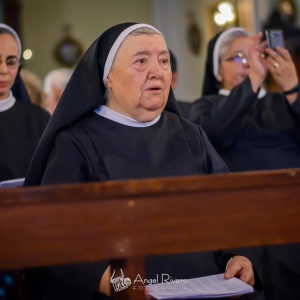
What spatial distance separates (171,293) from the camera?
2.02 metres

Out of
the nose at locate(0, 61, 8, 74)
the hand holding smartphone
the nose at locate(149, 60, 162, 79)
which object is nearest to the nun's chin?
the nose at locate(149, 60, 162, 79)

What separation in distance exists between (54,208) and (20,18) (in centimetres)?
Result: 1008

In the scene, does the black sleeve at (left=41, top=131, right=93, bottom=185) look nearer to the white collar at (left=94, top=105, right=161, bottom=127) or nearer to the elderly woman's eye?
the white collar at (left=94, top=105, right=161, bottom=127)

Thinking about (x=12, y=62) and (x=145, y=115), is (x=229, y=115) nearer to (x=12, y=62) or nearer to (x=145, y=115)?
(x=145, y=115)

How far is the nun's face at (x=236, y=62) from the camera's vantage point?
4.06 m

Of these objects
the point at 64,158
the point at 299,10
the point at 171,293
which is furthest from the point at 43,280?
the point at 299,10

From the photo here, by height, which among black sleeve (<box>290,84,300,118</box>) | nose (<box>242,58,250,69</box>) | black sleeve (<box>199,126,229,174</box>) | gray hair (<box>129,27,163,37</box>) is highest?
gray hair (<box>129,27,163,37</box>)

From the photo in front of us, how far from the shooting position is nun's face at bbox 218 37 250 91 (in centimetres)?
406

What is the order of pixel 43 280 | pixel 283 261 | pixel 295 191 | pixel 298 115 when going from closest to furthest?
pixel 295 191, pixel 43 280, pixel 283 261, pixel 298 115

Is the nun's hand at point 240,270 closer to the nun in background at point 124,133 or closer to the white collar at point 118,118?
the nun in background at point 124,133

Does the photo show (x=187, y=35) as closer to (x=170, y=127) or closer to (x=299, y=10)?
(x=299, y=10)

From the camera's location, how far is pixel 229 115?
3613 mm

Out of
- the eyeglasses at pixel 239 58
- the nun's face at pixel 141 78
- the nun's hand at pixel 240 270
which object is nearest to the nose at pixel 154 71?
the nun's face at pixel 141 78

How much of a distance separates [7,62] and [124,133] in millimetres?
1211
